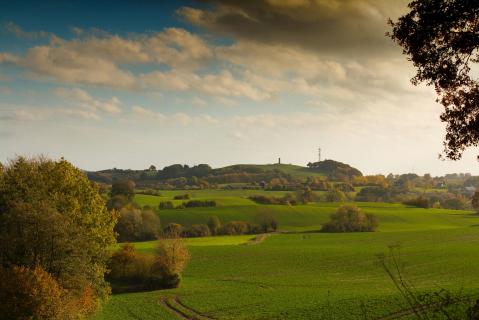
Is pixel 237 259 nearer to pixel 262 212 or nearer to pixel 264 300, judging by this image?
pixel 264 300

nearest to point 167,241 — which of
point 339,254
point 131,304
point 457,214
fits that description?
point 131,304

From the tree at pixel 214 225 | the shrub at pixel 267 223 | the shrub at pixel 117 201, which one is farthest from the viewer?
the shrub at pixel 117 201

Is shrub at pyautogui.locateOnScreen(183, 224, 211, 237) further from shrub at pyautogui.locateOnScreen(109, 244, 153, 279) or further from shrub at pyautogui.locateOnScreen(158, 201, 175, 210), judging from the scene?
shrub at pyautogui.locateOnScreen(109, 244, 153, 279)

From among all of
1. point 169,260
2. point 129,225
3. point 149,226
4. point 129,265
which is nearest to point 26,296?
point 169,260

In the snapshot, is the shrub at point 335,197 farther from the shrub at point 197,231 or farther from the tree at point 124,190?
the tree at point 124,190

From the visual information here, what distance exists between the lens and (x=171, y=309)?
46719 mm

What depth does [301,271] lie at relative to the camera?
68875 millimetres

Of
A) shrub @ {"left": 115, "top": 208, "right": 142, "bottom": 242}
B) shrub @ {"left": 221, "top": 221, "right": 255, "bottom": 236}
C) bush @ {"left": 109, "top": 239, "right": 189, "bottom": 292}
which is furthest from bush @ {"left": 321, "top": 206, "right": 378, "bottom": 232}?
bush @ {"left": 109, "top": 239, "right": 189, "bottom": 292}

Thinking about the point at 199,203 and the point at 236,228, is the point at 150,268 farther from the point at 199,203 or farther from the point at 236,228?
the point at 199,203

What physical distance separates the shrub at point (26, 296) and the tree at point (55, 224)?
9.41 feet

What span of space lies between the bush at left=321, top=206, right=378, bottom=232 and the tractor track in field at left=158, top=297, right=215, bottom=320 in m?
71.7

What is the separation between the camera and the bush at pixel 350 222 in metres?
116

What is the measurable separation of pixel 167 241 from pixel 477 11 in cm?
5578

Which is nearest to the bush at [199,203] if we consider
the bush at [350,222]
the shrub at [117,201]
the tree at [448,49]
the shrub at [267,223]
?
the shrub at [117,201]
